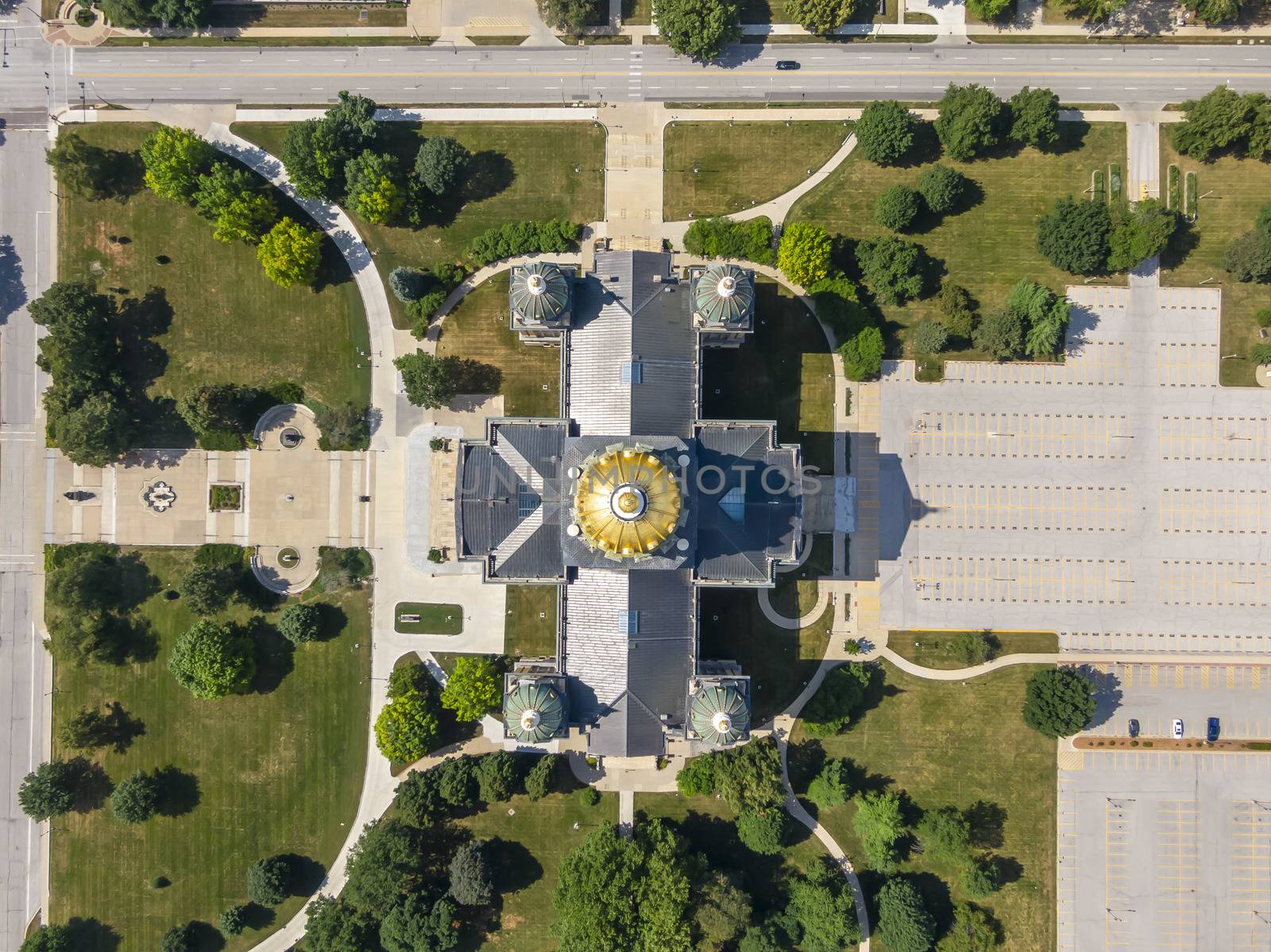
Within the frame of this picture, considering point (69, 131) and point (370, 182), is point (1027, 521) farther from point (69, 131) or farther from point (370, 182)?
point (69, 131)

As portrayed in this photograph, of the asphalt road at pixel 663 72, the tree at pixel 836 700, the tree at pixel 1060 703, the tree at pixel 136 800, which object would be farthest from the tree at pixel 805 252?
the tree at pixel 136 800

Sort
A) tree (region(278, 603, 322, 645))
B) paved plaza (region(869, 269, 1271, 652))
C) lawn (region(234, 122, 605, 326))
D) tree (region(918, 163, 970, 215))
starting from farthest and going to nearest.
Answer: lawn (region(234, 122, 605, 326)), paved plaza (region(869, 269, 1271, 652)), tree (region(278, 603, 322, 645)), tree (region(918, 163, 970, 215))

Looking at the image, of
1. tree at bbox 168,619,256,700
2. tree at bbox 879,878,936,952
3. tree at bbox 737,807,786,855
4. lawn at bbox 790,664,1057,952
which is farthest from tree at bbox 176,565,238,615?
tree at bbox 879,878,936,952

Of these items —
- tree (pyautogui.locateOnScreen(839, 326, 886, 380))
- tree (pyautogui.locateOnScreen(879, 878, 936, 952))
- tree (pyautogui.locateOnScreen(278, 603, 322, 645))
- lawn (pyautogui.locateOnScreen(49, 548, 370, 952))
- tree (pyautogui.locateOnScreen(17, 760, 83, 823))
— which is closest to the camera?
tree (pyautogui.locateOnScreen(879, 878, 936, 952))

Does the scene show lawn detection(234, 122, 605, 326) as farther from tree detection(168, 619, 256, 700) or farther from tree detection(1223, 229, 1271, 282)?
tree detection(1223, 229, 1271, 282)

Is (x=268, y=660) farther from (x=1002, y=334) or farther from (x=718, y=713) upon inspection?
(x=1002, y=334)

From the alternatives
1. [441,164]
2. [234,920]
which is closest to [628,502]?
[441,164]

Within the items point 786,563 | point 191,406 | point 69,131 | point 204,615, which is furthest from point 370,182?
point 786,563
